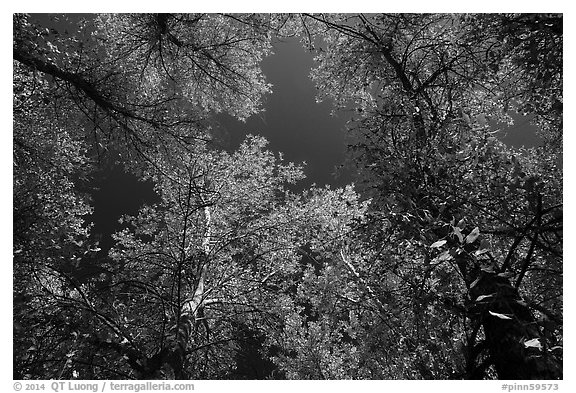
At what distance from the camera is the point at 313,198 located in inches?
326

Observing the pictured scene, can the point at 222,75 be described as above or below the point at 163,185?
above

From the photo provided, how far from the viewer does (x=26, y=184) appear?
18.6 ft

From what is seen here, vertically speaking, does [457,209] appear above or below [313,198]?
below

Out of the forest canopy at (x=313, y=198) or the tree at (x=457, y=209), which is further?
the forest canopy at (x=313, y=198)

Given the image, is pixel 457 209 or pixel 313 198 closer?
pixel 457 209

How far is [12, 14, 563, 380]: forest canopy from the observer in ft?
8.23

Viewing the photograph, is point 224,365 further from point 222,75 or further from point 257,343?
point 222,75

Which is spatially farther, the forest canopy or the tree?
the forest canopy

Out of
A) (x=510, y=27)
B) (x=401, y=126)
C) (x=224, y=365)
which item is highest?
(x=510, y=27)

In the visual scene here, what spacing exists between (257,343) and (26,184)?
4.22 meters

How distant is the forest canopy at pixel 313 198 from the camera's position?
251 centimetres
